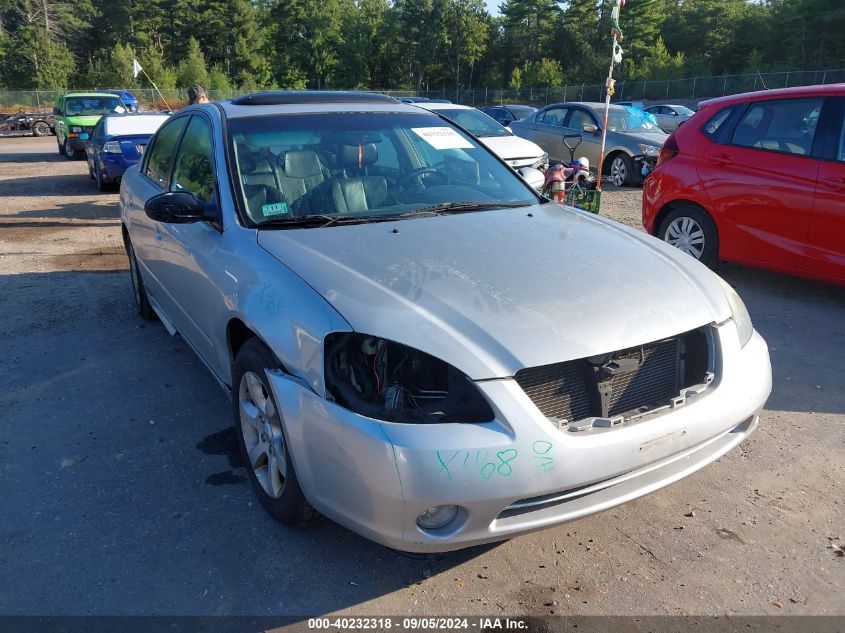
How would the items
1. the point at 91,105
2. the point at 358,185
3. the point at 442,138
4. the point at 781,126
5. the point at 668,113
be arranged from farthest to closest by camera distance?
the point at 668,113 → the point at 91,105 → the point at 781,126 → the point at 442,138 → the point at 358,185

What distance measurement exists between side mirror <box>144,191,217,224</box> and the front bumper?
125 centimetres

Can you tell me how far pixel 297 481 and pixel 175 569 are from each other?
23.7 inches

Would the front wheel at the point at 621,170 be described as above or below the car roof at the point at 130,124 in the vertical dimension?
below

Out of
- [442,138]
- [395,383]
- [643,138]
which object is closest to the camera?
[395,383]

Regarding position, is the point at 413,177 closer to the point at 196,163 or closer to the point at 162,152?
the point at 196,163

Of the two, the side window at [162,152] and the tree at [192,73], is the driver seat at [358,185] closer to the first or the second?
the side window at [162,152]

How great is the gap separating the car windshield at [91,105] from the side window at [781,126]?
16885mm

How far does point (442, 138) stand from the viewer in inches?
164

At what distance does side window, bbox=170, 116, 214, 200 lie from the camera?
Result: 3.71m

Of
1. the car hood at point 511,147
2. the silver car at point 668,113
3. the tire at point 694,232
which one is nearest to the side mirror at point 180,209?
the tire at point 694,232

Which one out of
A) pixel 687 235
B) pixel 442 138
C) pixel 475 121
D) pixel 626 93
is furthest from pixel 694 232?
pixel 626 93

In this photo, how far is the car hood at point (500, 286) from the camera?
92.9 inches

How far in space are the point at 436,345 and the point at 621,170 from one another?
12.2 metres

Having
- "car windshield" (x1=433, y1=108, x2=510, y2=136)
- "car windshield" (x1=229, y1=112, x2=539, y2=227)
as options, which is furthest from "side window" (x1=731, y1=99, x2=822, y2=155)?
"car windshield" (x1=433, y1=108, x2=510, y2=136)
